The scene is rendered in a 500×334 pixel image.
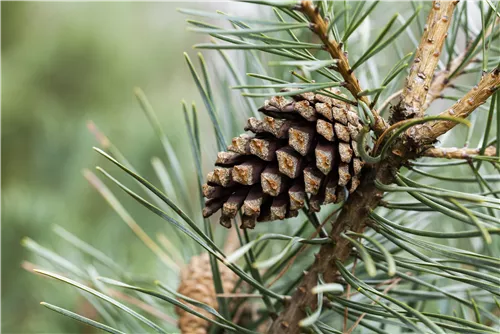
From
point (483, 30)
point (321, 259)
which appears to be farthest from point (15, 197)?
point (483, 30)

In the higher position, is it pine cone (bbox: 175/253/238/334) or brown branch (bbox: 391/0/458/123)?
brown branch (bbox: 391/0/458/123)

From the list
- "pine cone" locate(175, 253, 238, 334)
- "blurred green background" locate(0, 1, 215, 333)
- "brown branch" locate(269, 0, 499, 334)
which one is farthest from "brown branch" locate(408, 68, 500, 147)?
"blurred green background" locate(0, 1, 215, 333)

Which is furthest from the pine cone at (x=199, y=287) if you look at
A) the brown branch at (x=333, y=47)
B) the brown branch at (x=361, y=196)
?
the brown branch at (x=333, y=47)

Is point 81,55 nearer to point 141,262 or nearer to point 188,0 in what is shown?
point 188,0

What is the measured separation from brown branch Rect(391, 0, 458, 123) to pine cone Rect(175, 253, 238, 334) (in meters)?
0.23

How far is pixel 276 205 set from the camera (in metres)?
0.28

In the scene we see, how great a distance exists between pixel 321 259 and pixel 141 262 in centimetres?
51

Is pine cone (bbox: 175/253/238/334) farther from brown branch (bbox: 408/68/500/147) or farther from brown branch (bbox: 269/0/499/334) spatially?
brown branch (bbox: 408/68/500/147)

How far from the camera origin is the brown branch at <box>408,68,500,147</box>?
27 centimetres

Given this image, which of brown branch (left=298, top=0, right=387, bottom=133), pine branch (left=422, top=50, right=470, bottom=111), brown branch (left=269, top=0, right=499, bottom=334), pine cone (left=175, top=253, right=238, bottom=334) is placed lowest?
pine cone (left=175, top=253, right=238, bottom=334)

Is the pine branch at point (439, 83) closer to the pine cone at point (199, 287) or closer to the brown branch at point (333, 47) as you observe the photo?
the brown branch at point (333, 47)

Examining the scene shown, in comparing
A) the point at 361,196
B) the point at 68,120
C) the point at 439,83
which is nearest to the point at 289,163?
the point at 361,196

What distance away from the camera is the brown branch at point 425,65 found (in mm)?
284

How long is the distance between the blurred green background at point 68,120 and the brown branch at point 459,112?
1.62 feet
